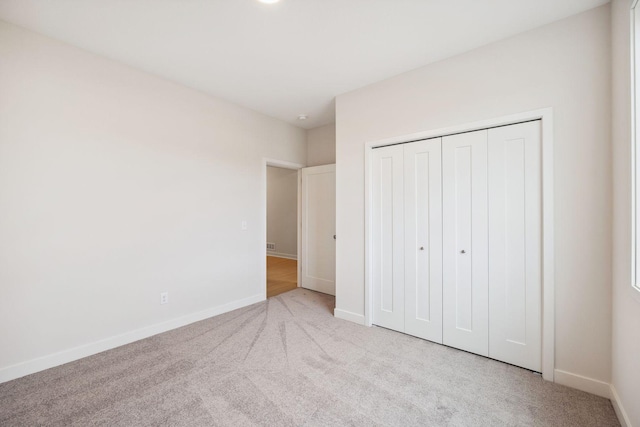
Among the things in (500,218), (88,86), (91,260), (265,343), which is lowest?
(265,343)

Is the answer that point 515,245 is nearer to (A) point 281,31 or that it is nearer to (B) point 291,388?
(B) point 291,388

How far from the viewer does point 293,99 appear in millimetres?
3441

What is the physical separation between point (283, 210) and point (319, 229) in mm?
3193

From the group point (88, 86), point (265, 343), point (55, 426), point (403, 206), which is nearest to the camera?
point (55, 426)

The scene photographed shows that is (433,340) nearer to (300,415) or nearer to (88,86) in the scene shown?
(300,415)

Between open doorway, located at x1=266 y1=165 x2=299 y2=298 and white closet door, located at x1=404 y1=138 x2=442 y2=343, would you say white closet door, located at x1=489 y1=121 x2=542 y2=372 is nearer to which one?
white closet door, located at x1=404 y1=138 x2=442 y2=343

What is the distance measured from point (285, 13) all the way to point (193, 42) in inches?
34.9

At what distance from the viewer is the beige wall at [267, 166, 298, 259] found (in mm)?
7199

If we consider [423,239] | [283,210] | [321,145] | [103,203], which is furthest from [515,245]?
[283,210]

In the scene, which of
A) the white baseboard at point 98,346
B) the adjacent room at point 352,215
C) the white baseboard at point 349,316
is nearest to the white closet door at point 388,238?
the adjacent room at point 352,215

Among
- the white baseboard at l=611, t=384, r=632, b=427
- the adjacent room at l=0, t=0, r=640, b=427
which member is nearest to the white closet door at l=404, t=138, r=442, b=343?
the adjacent room at l=0, t=0, r=640, b=427

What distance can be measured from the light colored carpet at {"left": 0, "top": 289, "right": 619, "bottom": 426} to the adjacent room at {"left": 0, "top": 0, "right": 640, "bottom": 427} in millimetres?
18

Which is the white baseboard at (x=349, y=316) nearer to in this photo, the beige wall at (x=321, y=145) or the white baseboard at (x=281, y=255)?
the beige wall at (x=321, y=145)

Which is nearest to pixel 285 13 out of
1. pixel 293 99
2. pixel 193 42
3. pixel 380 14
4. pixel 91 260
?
pixel 380 14
